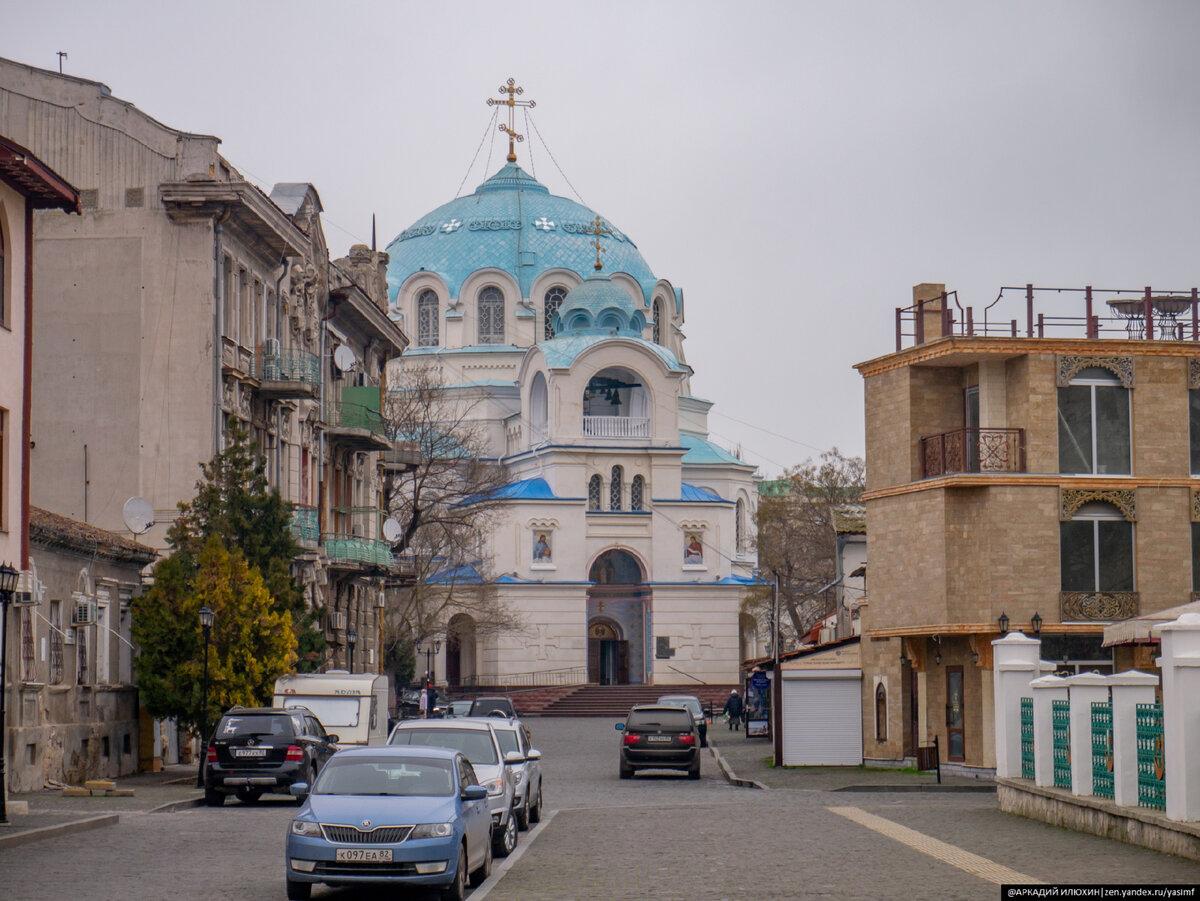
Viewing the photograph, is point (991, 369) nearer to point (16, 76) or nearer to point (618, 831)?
point (618, 831)

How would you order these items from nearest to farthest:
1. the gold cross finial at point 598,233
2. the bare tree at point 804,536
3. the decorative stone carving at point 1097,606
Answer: the decorative stone carving at point 1097,606, the bare tree at point 804,536, the gold cross finial at point 598,233

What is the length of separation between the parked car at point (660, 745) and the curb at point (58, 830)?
49.5 feet

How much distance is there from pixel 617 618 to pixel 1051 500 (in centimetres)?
4940

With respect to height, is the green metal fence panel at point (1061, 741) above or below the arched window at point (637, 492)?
below

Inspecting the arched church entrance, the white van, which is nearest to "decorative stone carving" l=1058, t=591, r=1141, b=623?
the white van

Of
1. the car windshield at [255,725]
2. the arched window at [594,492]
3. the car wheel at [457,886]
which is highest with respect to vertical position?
the arched window at [594,492]

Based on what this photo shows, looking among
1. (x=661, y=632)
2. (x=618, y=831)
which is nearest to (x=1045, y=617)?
(x=618, y=831)

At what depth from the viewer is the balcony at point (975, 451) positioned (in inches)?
1361

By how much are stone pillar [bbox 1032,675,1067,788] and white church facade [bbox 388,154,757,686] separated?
5605cm

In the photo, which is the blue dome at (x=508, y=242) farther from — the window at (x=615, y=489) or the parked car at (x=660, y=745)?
the parked car at (x=660, y=745)

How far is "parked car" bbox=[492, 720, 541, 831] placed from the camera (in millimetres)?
21438

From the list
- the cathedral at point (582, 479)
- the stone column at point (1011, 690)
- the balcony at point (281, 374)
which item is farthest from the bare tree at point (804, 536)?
the stone column at point (1011, 690)

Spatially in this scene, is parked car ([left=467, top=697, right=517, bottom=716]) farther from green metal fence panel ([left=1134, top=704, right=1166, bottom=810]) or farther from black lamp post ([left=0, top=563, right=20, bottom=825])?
green metal fence panel ([left=1134, top=704, right=1166, bottom=810])

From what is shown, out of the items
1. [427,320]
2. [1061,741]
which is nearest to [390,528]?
[1061,741]
